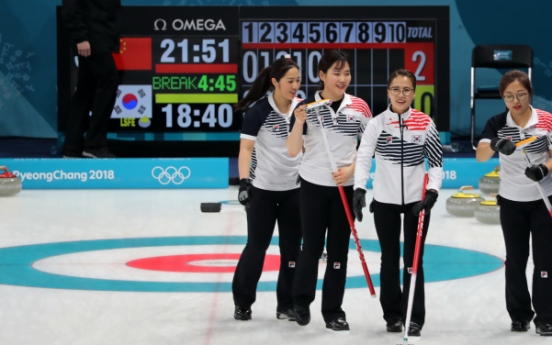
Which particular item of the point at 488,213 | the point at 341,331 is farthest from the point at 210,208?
the point at 341,331

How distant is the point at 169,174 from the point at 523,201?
7.64m

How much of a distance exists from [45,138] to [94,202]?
22.6ft

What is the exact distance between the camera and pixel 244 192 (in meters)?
5.02

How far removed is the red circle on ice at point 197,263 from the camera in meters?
6.69

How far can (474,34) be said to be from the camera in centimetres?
1655

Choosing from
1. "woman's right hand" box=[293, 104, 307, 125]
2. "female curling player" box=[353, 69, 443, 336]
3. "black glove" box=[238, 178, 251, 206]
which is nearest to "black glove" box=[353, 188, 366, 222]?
"female curling player" box=[353, 69, 443, 336]

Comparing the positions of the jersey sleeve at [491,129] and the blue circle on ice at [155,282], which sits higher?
the jersey sleeve at [491,129]

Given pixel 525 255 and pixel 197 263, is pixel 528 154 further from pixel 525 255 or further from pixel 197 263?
pixel 197 263

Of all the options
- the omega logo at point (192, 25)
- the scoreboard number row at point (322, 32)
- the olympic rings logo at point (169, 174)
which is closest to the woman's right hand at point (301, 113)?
the olympic rings logo at point (169, 174)

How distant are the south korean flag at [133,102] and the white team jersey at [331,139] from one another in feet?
25.6

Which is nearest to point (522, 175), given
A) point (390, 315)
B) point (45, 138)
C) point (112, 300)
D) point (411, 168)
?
point (411, 168)

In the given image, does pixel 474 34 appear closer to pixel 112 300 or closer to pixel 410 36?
pixel 410 36

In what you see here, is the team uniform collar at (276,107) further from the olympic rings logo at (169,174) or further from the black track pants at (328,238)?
the olympic rings logo at (169,174)

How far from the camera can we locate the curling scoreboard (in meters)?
12.4
